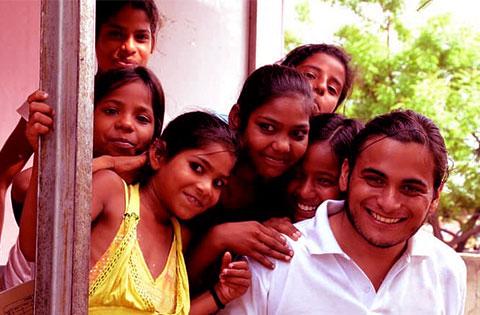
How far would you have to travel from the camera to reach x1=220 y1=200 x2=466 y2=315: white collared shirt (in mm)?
2434

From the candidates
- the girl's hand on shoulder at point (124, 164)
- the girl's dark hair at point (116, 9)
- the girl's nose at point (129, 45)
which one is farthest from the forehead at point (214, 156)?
the girl's dark hair at point (116, 9)

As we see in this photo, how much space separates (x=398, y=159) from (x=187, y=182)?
0.61 m

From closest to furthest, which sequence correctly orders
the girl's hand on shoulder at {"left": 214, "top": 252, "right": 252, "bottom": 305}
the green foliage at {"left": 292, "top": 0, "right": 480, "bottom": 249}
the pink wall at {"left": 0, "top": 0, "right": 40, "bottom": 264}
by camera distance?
the girl's hand on shoulder at {"left": 214, "top": 252, "right": 252, "bottom": 305} → the pink wall at {"left": 0, "top": 0, "right": 40, "bottom": 264} → the green foliage at {"left": 292, "top": 0, "right": 480, "bottom": 249}

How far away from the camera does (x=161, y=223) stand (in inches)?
95.4

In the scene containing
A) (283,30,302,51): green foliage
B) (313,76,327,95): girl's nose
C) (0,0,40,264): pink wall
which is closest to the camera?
(313,76,327,95): girl's nose

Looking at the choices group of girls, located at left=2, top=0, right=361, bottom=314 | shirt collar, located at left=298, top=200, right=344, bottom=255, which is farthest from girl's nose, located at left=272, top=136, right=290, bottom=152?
shirt collar, located at left=298, top=200, right=344, bottom=255

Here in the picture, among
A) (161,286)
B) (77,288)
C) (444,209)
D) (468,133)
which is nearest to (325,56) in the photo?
(161,286)

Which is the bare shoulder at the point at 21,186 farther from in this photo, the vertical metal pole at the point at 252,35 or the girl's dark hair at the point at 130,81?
the vertical metal pole at the point at 252,35

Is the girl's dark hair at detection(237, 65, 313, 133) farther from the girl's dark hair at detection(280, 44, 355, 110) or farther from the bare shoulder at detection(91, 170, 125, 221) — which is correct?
the bare shoulder at detection(91, 170, 125, 221)

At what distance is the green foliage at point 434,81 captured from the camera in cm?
978

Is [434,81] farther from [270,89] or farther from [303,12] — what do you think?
[270,89]

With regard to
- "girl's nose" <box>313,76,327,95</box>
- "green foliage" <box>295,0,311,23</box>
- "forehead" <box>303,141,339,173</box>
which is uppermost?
"green foliage" <box>295,0,311,23</box>

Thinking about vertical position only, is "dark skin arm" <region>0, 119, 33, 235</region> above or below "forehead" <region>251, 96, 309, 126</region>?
below

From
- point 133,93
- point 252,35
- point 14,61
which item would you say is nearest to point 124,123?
point 133,93
